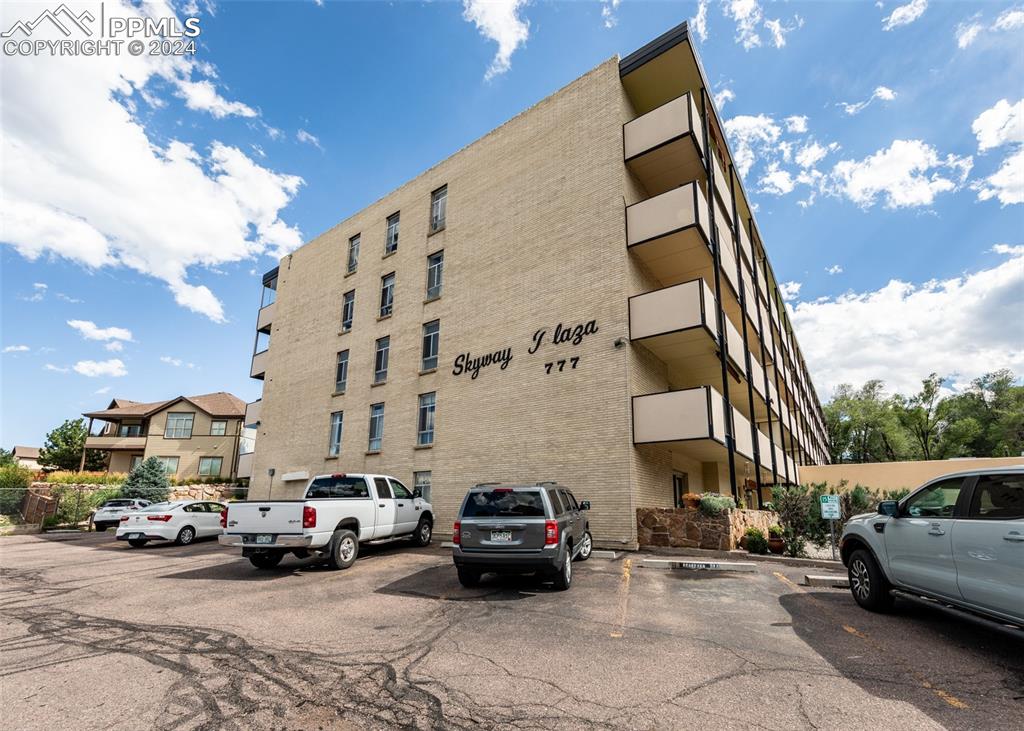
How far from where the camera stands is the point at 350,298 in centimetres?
2495

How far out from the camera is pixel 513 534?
8523 mm

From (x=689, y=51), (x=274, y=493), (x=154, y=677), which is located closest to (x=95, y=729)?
(x=154, y=677)

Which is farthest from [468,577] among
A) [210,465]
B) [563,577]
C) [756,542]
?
[210,465]

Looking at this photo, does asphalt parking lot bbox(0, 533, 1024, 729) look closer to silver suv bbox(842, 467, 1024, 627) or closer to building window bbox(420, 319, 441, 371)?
silver suv bbox(842, 467, 1024, 627)

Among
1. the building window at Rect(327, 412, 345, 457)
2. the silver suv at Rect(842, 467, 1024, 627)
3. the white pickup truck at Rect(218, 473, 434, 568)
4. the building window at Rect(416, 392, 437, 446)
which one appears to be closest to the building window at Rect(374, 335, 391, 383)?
the building window at Rect(327, 412, 345, 457)

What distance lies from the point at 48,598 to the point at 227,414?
3897 cm

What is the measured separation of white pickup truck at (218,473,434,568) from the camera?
33.3ft

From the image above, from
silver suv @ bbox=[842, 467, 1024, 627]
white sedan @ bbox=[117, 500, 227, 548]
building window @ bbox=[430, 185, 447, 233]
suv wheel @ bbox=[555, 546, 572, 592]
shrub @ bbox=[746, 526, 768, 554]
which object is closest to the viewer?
silver suv @ bbox=[842, 467, 1024, 627]

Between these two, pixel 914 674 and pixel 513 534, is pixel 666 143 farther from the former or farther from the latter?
pixel 914 674

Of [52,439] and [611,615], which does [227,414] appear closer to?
[52,439]

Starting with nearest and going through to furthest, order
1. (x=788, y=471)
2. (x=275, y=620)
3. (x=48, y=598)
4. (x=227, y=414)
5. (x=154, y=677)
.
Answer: (x=154, y=677), (x=275, y=620), (x=48, y=598), (x=788, y=471), (x=227, y=414)

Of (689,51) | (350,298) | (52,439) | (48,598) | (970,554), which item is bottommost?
(48,598)

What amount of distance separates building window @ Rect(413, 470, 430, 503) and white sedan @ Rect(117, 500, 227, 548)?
24.3 feet

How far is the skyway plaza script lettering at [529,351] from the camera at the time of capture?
51.1 ft
